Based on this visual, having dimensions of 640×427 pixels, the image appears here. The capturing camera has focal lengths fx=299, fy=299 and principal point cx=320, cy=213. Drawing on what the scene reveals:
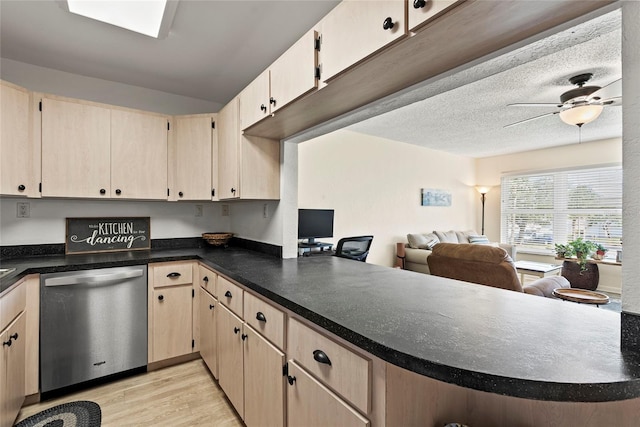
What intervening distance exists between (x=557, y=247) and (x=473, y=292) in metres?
5.04

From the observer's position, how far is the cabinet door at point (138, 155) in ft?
8.25

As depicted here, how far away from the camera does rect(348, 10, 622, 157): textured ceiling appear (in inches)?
41.8

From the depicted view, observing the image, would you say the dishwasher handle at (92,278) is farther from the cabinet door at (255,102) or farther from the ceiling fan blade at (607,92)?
the ceiling fan blade at (607,92)

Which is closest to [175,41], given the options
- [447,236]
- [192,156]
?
[192,156]

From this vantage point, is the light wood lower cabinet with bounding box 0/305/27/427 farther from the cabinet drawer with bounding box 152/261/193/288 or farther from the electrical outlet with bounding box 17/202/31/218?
the electrical outlet with bounding box 17/202/31/218

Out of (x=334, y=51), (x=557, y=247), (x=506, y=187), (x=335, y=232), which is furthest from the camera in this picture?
(x=506, y=187)

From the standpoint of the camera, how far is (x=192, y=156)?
2771mm

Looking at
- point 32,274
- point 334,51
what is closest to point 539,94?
point 334,51

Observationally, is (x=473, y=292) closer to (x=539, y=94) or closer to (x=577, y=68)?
(x=577, y=68)

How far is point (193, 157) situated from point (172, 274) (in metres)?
1.07

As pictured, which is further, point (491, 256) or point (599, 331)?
point (491, 256)

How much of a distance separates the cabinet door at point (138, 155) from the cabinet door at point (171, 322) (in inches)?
34.7

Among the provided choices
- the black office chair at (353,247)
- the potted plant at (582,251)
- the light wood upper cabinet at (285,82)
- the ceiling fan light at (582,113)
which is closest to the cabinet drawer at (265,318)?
the light wood upper cabinet at (285,82)

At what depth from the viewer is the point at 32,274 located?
6.36 ft
